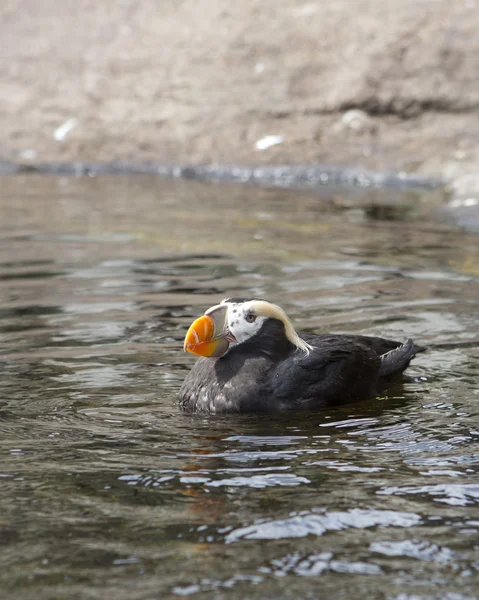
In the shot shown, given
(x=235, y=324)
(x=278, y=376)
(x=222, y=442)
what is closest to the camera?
(x=222, y=442)

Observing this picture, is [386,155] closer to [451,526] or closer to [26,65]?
[26,65]

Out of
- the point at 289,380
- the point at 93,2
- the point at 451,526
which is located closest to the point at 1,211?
the point at 93,2

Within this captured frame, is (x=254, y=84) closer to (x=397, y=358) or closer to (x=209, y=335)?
(x=397, y=358)

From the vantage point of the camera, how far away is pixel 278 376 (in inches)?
206

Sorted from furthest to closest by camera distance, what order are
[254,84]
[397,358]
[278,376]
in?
[254,84], [397,358], [278,376]

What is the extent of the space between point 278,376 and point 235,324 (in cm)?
32

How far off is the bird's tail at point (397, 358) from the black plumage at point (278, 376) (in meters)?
0.12

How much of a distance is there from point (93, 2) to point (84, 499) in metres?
13.7

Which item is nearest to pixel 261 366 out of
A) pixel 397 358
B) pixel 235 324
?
pixel 235 324

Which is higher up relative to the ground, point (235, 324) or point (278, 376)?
point (235, 324)

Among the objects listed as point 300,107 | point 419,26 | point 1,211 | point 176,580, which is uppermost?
point 419,26

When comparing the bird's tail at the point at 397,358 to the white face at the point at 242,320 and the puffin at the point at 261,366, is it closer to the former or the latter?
the puffin at the point at 261,366

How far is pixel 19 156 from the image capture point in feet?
49.2

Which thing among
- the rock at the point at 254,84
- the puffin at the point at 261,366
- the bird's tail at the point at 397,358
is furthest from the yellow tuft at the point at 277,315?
the rock at the point at 254,84
